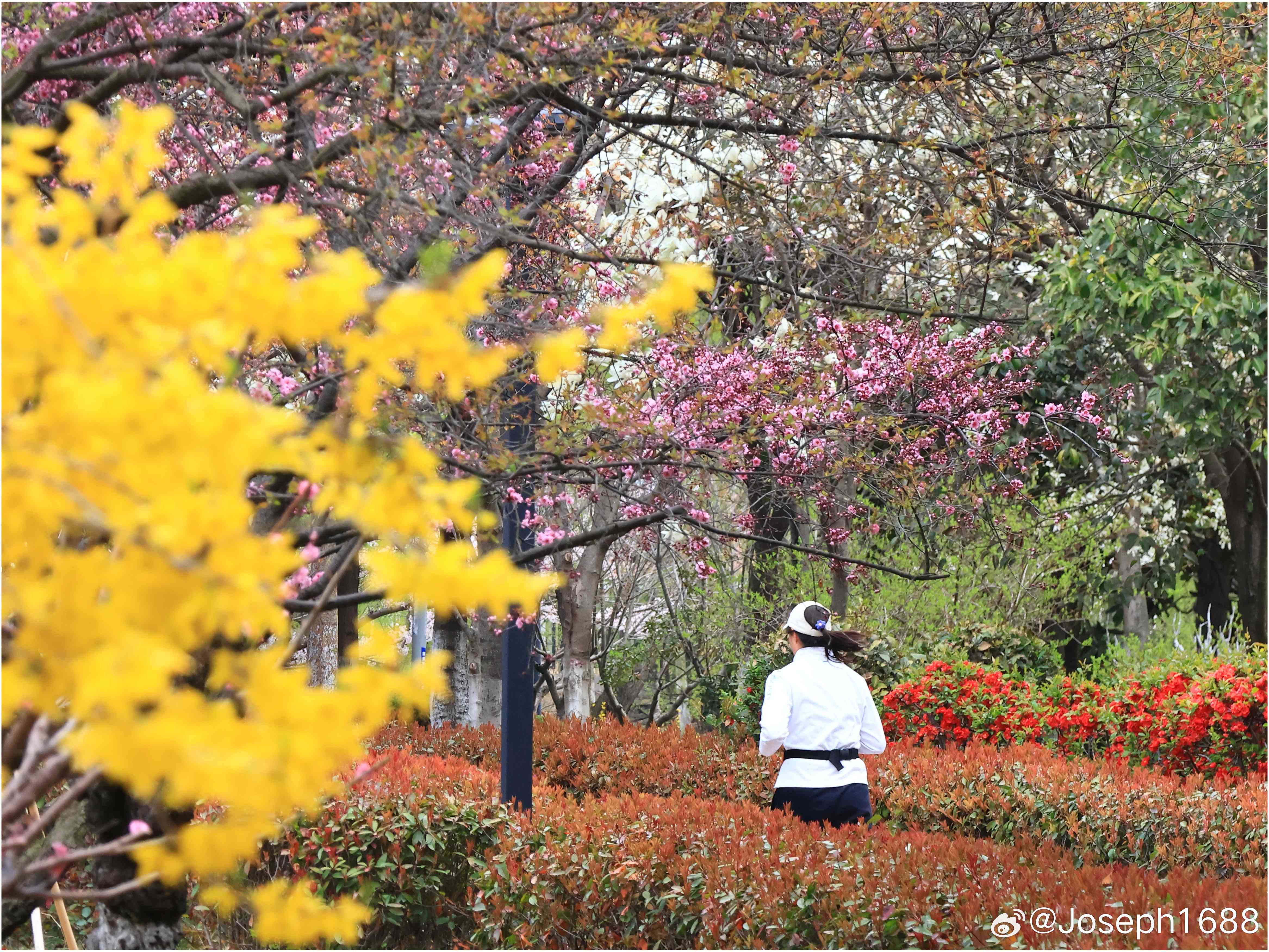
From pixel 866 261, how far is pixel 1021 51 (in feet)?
3.57

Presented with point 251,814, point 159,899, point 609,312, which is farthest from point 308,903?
point 159,899

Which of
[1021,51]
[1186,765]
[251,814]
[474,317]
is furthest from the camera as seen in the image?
[1186,765]

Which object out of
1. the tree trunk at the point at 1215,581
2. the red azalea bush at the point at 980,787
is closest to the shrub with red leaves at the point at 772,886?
the red azalea bush at the point at 980,787

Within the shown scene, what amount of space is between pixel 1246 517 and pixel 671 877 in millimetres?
10303

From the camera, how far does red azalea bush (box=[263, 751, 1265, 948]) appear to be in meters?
3.89

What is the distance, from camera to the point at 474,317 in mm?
3939

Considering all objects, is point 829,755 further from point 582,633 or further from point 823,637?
point 582,633

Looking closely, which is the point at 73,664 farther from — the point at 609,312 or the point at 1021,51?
the point at 1021,51

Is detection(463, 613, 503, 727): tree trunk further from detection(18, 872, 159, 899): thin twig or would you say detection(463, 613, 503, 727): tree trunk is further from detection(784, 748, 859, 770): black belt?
detection(18, 872, 159, 899): thin twig

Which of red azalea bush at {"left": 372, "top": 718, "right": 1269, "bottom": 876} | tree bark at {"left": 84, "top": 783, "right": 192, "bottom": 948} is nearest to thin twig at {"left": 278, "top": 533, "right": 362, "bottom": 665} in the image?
tree bark at {"left": 84, "top": 783, "right": 192, "bottom": 948}

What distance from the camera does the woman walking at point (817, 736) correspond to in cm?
567

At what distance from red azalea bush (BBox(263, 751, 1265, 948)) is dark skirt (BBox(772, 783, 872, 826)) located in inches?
14.1

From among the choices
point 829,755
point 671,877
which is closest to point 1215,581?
point 829,755

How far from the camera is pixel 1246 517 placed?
498 inches
